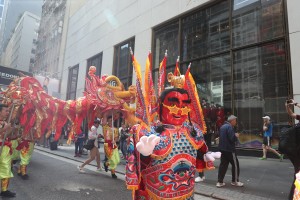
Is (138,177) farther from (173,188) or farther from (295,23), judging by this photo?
(295,23)

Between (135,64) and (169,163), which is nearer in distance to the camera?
(169,163)

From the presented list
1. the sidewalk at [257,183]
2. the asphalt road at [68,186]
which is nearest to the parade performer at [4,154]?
the asphalt road at [68,186]

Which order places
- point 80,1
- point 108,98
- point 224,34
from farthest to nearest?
point 80,1
point 224,34
point 108,98

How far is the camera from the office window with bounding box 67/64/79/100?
78.4 ft

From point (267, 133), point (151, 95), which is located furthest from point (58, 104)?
point (267, 133)

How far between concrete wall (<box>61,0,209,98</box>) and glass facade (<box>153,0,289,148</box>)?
5.29 feet

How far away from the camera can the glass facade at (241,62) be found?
9.80 meters

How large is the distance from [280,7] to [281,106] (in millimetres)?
3939

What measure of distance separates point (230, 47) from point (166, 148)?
32.4 ft

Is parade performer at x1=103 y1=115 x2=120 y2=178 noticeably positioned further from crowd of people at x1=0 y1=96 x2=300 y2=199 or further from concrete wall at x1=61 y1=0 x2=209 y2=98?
concrete wall at x1=61 y1=0 x2=209 y2=98

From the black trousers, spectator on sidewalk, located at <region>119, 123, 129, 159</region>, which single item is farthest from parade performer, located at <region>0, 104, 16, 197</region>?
spectator on sidewalk, located at <region>119, 123, 129, 159</region>

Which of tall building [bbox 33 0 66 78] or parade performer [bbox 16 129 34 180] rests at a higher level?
tall building [bbox 33 0 66 78]

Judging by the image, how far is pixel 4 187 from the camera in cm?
525

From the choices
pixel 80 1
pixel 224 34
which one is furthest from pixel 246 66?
pixel 80 1
